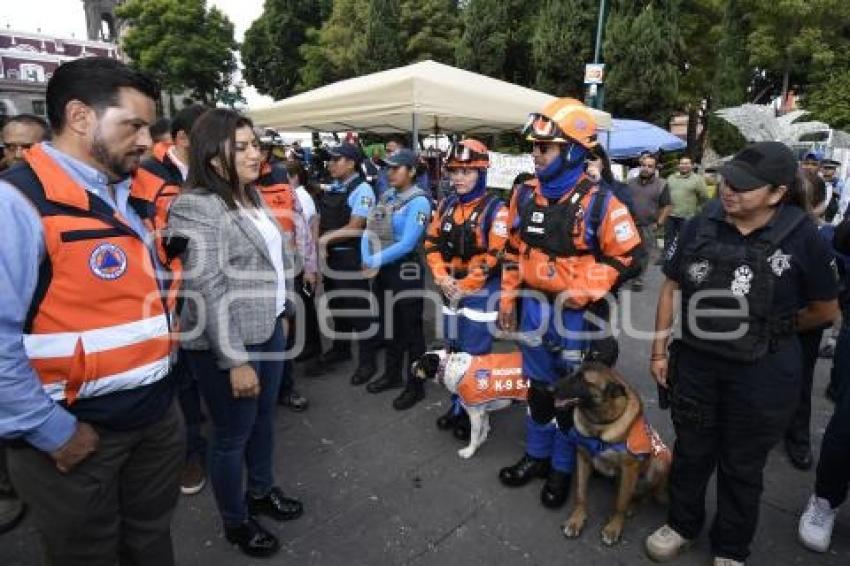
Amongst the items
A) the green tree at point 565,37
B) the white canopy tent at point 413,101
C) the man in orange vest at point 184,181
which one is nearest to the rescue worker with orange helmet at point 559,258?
the man in orange vest at point 184,181

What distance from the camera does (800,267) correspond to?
232 cm

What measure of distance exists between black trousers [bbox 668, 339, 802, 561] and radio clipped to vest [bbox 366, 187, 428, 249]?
8.05 ft

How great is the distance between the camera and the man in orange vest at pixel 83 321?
60.2 inches

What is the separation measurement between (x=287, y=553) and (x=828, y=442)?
2.91 metres

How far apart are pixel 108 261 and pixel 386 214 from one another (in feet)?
9.59

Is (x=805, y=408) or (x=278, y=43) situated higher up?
(x=278, y=43)

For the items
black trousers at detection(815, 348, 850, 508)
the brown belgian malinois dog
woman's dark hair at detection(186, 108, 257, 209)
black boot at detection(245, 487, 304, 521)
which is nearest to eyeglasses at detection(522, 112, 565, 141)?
the brown belgian malinois dog

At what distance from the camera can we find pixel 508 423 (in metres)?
4.23

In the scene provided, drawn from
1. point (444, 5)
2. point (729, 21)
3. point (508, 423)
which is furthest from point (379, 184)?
point (444, 5)

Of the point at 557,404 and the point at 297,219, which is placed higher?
the point at 297,219

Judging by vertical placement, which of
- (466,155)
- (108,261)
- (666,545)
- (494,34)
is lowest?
(666,545)

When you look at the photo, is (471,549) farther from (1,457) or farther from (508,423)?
(1,457)

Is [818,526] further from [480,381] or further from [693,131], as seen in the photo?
[693,131]

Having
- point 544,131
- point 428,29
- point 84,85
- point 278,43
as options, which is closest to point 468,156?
point 544,131
